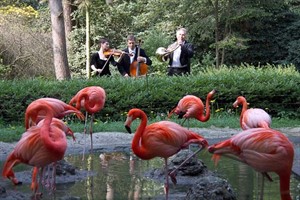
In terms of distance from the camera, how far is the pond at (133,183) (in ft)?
16.7

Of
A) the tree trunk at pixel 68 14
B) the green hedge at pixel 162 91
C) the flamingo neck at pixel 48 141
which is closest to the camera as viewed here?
the flamingo neck at pixel 48 141

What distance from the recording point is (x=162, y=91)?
37.5 ft

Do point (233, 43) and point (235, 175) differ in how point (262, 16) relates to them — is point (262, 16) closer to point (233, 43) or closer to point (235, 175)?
point (233, 43)

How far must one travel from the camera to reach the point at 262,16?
781 inches

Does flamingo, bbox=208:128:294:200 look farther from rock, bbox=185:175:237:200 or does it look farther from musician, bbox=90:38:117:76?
musician, bbox=90:38:117:76

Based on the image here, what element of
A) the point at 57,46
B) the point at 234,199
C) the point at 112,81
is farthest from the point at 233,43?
the point at 234,199

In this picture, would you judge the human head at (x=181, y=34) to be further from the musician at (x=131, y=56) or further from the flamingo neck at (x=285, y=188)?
the flamingo neck at (x=285, y=188)

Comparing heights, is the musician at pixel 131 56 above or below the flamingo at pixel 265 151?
above

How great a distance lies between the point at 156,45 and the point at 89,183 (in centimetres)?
1452

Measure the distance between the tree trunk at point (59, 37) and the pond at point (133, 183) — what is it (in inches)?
319

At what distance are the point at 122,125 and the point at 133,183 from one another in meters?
4.47

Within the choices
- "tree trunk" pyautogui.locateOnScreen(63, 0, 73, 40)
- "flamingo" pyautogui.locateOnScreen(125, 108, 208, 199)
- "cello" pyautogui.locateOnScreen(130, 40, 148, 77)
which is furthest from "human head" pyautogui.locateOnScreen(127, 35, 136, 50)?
"tree trunk" pyautogui.locateOnScreen(63, 0, 73, 40)

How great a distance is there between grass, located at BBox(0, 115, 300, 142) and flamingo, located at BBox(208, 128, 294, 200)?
5199 mm

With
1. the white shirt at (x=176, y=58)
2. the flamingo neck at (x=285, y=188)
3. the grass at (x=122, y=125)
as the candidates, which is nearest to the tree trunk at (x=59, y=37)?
the white shirt at (x=176, y=58)
